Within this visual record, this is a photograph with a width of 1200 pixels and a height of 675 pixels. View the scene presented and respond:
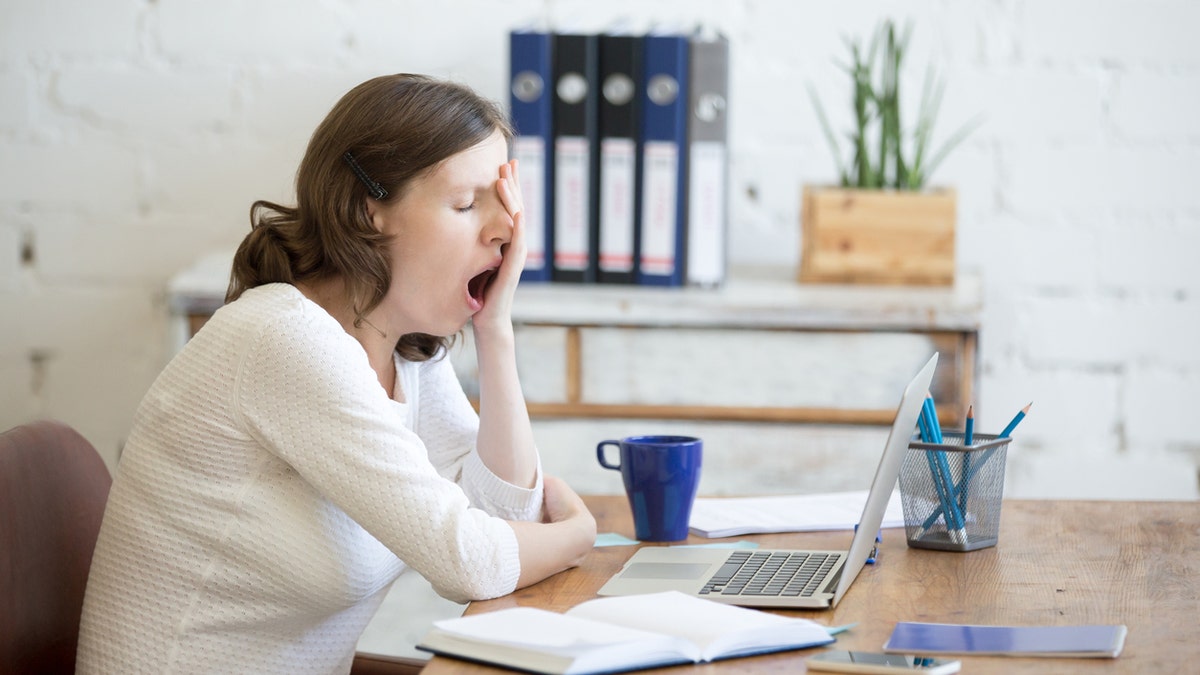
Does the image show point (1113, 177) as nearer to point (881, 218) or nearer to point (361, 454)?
point (881, 218)

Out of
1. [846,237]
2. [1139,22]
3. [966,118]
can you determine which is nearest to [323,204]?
[846,237]

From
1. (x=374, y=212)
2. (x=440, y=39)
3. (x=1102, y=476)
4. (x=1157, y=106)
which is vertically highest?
(x=440, y=39)

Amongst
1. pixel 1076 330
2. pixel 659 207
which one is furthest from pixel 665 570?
pixel 1076 330

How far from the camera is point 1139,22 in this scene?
7.26ft

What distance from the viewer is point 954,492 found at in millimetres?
1143

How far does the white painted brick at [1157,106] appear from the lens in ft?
7.29

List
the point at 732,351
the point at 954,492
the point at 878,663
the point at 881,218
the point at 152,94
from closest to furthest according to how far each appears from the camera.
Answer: the point at 878,663 → the point at 954,492 → the point at 732,351 → the point at 881,218 → the point at 152,94

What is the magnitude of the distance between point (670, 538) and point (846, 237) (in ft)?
2.91

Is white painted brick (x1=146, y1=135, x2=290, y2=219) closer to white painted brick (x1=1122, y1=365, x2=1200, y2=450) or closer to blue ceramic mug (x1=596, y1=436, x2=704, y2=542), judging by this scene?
blue ceramic mug (x1=596, y1=436, x2=704, y2=542)

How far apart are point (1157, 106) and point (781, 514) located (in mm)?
1344

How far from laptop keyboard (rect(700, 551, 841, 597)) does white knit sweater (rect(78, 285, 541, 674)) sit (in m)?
0.17

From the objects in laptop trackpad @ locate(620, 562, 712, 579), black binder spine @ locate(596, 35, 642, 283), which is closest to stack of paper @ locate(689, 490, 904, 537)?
laptop trackpad @ locate(620, 562, 712, 579)

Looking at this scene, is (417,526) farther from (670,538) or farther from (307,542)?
(670,538)

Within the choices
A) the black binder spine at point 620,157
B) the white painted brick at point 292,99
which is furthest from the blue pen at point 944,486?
the white painted brick at point 292,99
